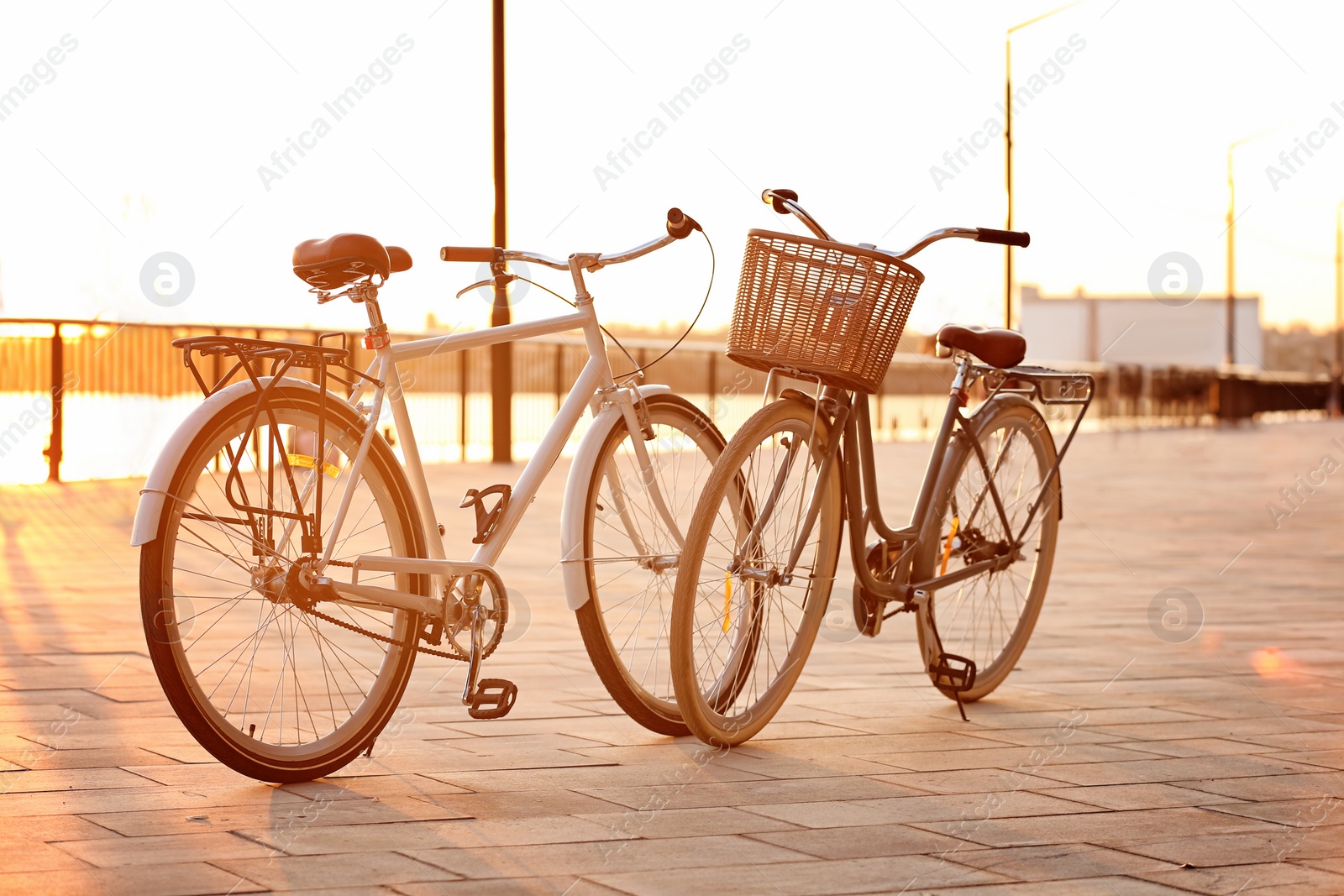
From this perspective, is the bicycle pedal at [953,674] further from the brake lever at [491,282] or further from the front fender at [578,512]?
the brake lever at [491,282]

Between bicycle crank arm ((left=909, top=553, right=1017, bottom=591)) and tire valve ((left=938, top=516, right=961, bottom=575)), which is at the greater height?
tire valve ((left=938, top=516, right=961, bottom=575))

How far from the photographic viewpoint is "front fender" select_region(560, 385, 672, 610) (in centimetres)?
366

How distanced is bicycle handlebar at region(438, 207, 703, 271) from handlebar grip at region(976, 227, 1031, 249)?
0.70 metres

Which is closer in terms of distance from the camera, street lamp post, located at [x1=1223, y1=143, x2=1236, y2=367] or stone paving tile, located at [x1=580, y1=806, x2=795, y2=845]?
stone paving tile, located at [x1=580, y1=806, x2=795, y2=845]

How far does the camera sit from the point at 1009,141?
1544 cm

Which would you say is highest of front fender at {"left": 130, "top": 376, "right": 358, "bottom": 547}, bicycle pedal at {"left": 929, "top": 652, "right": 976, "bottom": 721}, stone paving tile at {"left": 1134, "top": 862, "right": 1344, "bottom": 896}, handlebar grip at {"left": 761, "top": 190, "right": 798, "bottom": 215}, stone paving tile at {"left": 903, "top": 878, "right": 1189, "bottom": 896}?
handlebar grip at {"left": 761, "top": 190, "right": 798, "bottom": 215}

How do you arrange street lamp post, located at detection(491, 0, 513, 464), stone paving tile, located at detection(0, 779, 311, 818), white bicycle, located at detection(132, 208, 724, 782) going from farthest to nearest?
1. street lamp post, located at detection(491, 0, 513, 464)
2. white bicycle, located at detection(132, 208, 724, 782)
3. stone paving tile, located at detection(0, 779, 311, 818)

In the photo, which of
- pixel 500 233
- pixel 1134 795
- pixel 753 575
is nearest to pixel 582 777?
pixel 753 575

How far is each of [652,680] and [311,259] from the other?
1635mm

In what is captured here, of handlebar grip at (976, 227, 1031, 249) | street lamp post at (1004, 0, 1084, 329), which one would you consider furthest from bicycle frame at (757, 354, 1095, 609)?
street lamp post at (1004, 0, 1084, 329)

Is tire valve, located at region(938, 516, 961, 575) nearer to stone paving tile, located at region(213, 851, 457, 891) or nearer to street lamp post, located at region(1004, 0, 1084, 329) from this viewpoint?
stone paving tile, located at region(213, 851, 457, 891)

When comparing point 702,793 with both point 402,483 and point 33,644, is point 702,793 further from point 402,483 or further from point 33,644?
point 33,644

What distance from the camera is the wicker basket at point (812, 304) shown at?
371 cm

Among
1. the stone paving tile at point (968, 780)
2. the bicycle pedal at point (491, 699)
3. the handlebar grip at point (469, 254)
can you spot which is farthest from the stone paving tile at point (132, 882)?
the handlebar grip at point (469, 254)
